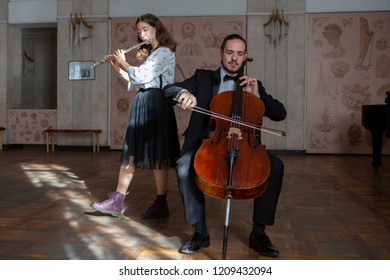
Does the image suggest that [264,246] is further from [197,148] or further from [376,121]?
[376,121]

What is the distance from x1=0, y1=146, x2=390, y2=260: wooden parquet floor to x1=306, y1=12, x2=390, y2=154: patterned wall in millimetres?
3612

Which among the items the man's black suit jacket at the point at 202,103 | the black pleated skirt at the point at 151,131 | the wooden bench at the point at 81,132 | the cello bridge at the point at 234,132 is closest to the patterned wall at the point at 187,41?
the wooden bench at the point at 81,132

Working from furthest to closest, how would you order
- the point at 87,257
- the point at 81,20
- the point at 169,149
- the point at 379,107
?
1. the point at 81,20
2. the point at 379,107
3. the point at 169,149
4. the point at 87,257

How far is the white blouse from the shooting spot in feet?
9.27

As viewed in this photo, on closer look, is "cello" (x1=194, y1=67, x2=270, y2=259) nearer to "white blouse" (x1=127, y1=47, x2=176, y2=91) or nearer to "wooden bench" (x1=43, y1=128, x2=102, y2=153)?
"white blouse" (x1=127, y1=47, x2=176, y2=91)

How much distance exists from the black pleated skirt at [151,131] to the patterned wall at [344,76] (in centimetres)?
628

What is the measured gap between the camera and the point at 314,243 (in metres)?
2.46

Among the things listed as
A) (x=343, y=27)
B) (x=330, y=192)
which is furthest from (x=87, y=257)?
(x=343, y=27)

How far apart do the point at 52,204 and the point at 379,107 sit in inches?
180

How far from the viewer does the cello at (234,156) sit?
196 cm

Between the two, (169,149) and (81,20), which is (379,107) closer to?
(169,149)

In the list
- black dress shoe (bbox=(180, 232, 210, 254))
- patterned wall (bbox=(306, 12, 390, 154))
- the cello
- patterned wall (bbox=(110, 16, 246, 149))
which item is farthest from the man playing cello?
patterned wall (bbox=(306, 12, 390, 154))

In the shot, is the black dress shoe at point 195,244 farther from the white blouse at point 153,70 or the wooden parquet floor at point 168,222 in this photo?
the white blouse at point 153,70

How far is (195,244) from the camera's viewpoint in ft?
7.41
